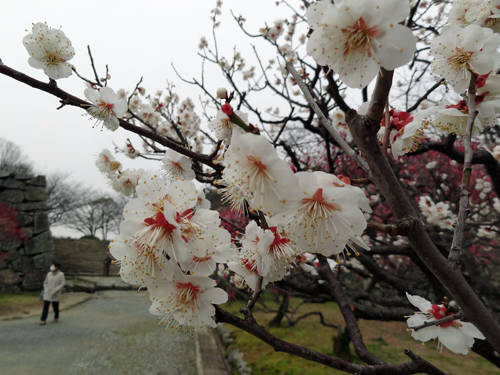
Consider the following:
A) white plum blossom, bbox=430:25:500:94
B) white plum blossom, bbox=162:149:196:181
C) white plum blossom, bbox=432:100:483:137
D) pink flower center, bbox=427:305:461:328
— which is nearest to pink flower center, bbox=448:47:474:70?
white plum blossom, bbox=430:25:500:94

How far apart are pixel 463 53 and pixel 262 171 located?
81 cm

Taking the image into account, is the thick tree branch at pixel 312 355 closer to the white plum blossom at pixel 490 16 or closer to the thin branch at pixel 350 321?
the thin branch at pixel 350 321

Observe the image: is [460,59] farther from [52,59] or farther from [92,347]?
[92,347]

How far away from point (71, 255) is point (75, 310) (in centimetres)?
969

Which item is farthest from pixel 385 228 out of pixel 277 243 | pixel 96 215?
pixel 96 215

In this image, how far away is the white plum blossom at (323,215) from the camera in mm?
641

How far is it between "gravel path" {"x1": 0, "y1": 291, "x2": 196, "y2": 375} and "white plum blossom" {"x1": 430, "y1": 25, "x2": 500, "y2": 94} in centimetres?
468

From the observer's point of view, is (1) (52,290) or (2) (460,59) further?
(1) (52,290)

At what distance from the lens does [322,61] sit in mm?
738

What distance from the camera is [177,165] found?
5.75 feet

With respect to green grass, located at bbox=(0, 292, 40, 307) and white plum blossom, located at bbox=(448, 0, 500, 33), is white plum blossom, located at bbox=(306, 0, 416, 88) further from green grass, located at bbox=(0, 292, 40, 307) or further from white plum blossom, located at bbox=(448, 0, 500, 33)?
green grass, located at bbox=(0, 292, 40, 307)

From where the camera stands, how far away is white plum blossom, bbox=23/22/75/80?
1.48m

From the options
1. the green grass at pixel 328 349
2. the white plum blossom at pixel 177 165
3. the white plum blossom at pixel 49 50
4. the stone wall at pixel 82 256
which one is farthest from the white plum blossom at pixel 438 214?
the stone wall at pixel 82 256

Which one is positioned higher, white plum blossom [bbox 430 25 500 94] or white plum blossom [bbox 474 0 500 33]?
white plum blossom [bbox 474 0 500 33]
